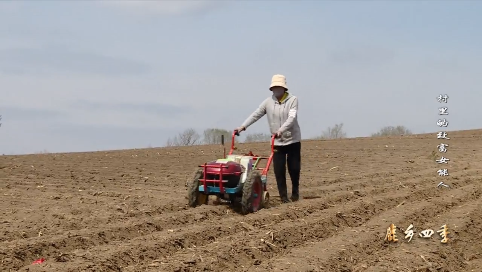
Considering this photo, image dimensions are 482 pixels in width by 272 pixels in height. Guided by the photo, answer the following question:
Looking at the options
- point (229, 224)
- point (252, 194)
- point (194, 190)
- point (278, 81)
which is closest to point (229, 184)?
point (252, 194)

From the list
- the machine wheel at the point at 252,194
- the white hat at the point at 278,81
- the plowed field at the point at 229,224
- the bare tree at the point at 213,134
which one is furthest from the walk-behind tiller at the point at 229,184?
the bare tree at the point at 213,134

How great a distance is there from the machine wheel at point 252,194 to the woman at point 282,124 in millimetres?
843

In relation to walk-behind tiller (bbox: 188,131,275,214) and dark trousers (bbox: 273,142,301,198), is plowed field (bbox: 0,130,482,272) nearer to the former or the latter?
walk-behind tiller (bbox: 188,131,275,214)

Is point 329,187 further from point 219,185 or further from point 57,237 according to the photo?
point 57,237

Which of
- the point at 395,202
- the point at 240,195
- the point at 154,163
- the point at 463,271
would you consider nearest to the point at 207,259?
the point at 463,271

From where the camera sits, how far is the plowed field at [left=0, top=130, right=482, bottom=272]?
20.0 feet

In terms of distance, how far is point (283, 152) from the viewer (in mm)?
Answer: 9984

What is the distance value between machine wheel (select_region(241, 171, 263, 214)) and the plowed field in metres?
0.19

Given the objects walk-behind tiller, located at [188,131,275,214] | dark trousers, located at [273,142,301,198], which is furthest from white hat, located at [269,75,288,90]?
walk-behind tiller, located at [188,131,275,214]

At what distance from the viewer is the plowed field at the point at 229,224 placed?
609 centimetres

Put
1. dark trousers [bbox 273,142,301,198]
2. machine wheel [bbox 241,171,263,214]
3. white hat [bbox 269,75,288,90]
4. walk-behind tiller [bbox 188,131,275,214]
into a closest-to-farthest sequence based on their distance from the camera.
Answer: machine wheel [bbox 241,171,263,214] < walk-behind tiller [bbox 188,131,275,214] < white hat [bbox 269,75,288,90] < dark trousers [bbox 273,142,301,198]

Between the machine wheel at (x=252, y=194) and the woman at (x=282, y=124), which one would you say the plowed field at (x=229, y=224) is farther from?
the woman at (x=282, y=124)

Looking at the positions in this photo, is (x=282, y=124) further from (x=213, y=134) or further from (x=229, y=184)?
(x=213, y=134)

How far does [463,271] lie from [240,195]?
11.2 feet
